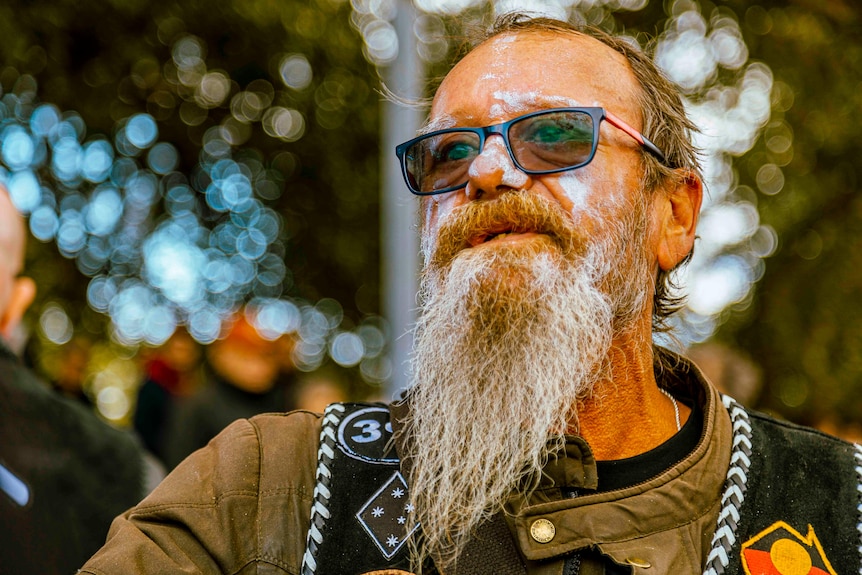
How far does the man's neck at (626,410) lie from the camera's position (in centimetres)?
231

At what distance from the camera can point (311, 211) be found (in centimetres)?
1096

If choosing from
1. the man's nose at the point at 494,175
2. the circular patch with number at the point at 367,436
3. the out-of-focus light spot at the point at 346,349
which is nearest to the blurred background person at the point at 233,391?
the circular patch with number at the point at 367,436

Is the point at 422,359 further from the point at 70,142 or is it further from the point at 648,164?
the point at 70,142

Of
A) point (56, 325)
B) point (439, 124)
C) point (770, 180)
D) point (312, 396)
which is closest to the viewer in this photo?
point (439, 124)

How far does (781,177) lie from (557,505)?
25.7 ft

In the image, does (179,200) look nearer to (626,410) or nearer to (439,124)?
(439,124)

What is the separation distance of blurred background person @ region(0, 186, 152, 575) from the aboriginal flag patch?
215 centimetres

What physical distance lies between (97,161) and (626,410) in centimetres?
864

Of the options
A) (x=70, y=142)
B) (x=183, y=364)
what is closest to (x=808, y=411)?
(x=183, y=364)

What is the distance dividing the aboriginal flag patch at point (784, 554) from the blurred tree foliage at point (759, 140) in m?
6.09

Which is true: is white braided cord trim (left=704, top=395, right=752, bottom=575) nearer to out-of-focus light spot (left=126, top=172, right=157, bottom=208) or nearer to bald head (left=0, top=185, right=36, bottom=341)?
bald head (left=0, top=185, right=36, bottom=341)

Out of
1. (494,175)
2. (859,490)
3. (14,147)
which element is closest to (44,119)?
(14,147)

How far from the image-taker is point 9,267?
3.24m

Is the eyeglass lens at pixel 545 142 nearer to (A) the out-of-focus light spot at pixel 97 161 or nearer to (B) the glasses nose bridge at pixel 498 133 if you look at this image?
(B) the glasses nose bridge at pixel 498 133
